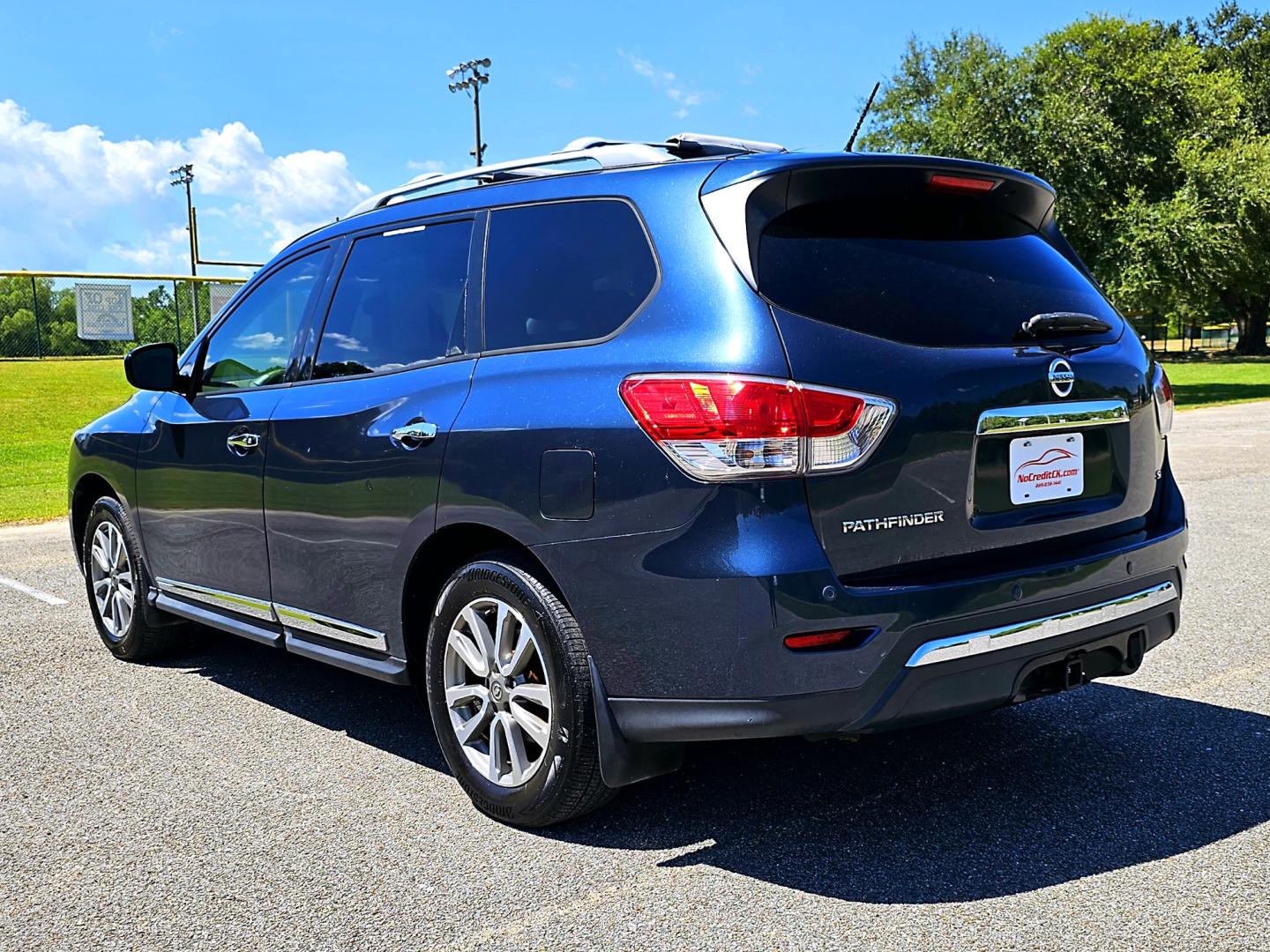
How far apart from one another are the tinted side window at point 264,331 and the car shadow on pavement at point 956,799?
1382mm

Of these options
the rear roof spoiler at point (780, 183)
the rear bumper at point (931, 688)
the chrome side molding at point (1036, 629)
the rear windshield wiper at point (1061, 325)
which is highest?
the rear roof spoiler at point (780, 183)

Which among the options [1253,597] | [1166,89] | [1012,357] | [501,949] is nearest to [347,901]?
[501,949]

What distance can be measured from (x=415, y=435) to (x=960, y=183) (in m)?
1.80

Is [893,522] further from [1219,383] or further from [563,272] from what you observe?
[1219,383]

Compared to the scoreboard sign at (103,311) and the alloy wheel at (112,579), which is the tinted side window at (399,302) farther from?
the scoreboard sign at (103,311)

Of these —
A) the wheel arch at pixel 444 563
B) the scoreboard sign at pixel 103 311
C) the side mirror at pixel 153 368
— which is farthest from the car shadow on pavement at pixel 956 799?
the scoreboard sign at pixel 103 311

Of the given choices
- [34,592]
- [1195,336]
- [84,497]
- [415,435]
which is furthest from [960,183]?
[1195,336]

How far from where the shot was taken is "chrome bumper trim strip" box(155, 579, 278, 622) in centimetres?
466

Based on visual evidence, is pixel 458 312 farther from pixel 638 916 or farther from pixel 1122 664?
pixel 1122 664

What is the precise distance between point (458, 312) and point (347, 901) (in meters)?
1.80

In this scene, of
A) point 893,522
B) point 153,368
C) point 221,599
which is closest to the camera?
point 893,522

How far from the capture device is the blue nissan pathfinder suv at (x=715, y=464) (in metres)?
3.07

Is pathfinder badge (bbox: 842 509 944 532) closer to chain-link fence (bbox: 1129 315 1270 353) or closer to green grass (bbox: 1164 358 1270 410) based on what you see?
green grass (bbox: 1164 358 1270 410)

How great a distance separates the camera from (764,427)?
9.89ft
